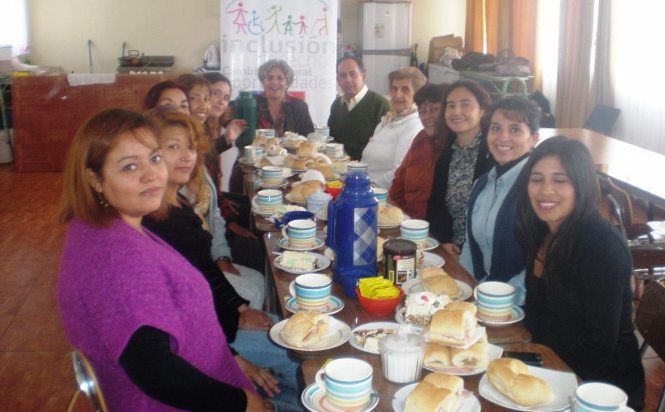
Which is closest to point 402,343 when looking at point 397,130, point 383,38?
point 397,130

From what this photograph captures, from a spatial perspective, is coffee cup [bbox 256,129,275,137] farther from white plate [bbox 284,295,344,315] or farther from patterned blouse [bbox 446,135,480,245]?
Result: white plate [bbox 284,295,344,315]

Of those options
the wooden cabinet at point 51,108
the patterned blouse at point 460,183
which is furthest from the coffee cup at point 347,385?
the wooden cabinet at point 51,108

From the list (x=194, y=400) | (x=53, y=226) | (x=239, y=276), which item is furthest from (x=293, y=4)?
(x=194, y=400)

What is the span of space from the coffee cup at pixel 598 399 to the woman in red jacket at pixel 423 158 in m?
1.95

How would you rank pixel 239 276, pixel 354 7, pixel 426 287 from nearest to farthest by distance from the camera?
pixel 426 287 → pixel 239 276 → pixel 354 7

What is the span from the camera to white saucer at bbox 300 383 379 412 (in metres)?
1.27

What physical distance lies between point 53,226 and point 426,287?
4102 mm

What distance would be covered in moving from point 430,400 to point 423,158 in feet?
6.84

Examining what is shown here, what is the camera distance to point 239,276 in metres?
2.67

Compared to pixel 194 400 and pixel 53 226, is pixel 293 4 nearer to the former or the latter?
pixel 53 226

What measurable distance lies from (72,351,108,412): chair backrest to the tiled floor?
1.59 meters

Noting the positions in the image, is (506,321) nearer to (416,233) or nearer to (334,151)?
(416,233)

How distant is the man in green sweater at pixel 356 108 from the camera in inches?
176

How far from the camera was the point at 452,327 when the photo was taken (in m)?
1.43
